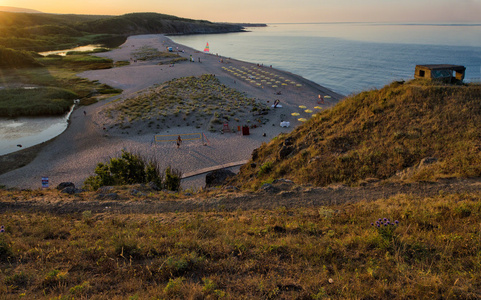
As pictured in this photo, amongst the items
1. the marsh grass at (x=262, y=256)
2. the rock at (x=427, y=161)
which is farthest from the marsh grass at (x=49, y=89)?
the rock at (x=427, y=161)

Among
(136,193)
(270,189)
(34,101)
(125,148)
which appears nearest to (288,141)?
(270,189)

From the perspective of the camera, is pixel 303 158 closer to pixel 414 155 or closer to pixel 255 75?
pixel 414 155

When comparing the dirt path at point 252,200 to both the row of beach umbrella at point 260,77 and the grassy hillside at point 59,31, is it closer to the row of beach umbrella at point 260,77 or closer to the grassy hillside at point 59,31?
the row of beach umbrella at point 260,77

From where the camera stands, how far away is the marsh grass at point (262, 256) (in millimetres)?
4609

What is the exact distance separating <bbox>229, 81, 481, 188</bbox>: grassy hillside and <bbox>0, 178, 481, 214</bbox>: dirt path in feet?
2.73

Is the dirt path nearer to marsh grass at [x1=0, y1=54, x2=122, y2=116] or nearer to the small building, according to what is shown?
the small building

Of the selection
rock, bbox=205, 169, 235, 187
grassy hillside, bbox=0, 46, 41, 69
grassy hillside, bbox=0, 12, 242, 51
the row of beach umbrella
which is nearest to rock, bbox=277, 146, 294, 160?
rock, bbox=205, 169, 235, 187

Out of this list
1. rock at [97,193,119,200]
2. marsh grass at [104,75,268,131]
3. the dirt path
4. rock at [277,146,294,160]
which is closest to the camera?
the dirt path

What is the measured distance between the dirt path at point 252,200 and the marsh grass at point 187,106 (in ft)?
68.1

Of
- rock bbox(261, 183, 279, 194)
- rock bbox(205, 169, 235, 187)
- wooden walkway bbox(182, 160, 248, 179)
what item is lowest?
wooden walkway bbox(182, 160, 248, 179)

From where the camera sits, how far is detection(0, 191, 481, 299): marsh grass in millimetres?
4609

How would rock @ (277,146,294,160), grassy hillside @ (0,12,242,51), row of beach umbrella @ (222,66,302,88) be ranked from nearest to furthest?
1. rock @ (277,146,294,160)
2. row of beach umbrella @ (222,66,302,88)
3. grassy hillside @ (0,12,242,51)

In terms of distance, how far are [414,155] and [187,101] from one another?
106 feet

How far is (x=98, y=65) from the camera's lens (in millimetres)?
69625
